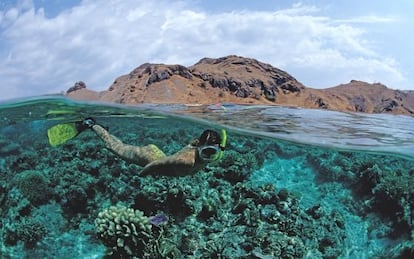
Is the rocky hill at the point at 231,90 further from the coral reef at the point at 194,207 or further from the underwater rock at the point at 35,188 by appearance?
the underwater rock at the point at 35,188

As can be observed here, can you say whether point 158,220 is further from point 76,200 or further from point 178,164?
point 76,200

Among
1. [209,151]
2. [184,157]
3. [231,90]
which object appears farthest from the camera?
[231,90]

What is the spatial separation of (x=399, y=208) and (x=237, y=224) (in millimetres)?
4716

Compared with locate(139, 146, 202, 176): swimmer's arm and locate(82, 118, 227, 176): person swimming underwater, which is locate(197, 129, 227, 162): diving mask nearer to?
locate(82, 118, 227, 176): person swimming underwater

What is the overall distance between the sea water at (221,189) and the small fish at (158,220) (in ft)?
0.11

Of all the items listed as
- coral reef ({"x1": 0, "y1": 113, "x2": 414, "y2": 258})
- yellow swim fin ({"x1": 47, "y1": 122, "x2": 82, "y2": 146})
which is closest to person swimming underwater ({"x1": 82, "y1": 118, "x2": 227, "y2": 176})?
coral reef ({"x1": 0, "y1": 113, "x2": 414, "y2": 258})

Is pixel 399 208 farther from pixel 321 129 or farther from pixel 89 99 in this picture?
pixel 89 99

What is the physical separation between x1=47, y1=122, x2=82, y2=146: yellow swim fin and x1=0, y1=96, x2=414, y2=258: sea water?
0.31m

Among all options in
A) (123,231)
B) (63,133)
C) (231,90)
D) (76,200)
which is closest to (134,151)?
(123,231)

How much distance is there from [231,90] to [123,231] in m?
9.55

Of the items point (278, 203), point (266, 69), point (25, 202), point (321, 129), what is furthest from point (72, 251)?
point (266, 69)

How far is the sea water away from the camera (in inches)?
465

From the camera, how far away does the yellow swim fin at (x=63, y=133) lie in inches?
591

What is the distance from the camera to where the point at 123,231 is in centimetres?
1022
